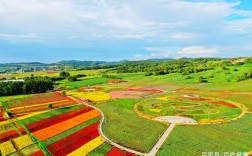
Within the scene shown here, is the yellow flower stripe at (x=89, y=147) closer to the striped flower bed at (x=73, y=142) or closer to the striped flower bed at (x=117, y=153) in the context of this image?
the striped flower bed at (x=73, y=142)

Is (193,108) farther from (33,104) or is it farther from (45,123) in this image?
(33,104)

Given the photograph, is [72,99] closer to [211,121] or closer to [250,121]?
[211,121]

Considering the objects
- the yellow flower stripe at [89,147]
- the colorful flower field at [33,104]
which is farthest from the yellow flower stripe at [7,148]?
the colorful flower field at [33,104]

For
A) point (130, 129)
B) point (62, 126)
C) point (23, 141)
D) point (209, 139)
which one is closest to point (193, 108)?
point (209, 139)

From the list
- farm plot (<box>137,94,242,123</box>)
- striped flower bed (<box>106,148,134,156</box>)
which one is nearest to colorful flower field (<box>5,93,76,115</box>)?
farm plot (<box>137,94,242,123</box>)

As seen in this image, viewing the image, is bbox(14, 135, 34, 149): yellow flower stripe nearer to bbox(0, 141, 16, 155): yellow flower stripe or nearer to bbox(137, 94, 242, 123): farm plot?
bbox(0, 141, 16, 155): yellow flower stripe
